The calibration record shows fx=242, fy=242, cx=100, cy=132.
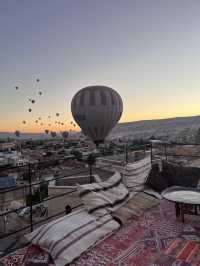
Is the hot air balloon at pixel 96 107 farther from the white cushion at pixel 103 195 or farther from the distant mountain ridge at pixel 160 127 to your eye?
the distant mountain ridge at pixel 160 127

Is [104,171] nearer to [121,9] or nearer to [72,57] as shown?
[121,9]

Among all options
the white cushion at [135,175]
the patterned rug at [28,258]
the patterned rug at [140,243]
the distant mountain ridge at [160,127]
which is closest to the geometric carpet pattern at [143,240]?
the patterned rug at [140,243]

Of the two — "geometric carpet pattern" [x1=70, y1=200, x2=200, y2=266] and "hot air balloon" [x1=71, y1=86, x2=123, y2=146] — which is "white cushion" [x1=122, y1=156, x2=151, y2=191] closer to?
"geometric carpet pattern" [x1=70, y1=200, x2=200, y2=266]

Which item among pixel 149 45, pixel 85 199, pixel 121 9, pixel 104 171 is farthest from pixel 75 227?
pixel 149 45

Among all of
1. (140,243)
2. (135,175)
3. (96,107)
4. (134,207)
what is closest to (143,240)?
(140,243)

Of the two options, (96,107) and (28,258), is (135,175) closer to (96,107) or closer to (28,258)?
(28,258)
